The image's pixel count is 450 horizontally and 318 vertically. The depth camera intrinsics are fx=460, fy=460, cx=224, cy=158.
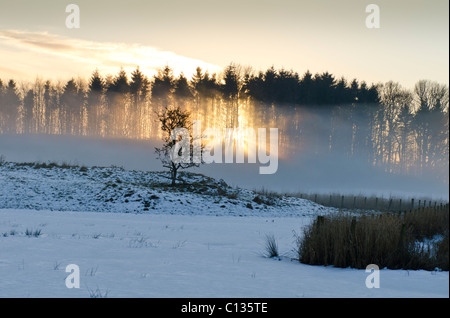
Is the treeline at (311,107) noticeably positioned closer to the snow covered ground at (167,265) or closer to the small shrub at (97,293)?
the snow covered ground at (167,265)

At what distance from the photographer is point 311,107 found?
61625 millimetres

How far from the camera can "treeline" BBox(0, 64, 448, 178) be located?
199ft

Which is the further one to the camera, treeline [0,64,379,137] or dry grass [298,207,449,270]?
treeline [0,64,379,137]

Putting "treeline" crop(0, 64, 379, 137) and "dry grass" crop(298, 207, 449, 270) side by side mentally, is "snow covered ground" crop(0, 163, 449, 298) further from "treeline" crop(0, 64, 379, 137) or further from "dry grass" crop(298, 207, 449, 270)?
"treeline" crop(0, 64, 379, 137)

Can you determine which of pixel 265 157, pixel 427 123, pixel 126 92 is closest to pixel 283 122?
pixel 265 157

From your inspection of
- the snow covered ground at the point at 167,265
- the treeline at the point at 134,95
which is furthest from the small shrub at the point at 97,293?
the treeline at the point at 134,95

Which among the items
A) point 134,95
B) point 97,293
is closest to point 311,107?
point 134,95

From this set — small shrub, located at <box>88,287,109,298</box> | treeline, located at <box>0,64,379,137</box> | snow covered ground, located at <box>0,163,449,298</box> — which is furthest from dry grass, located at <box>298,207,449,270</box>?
treeline, located at <box>0,64,379,137</box>

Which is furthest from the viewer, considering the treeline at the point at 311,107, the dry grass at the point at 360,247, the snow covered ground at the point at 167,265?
the treeline at the point at 311,107

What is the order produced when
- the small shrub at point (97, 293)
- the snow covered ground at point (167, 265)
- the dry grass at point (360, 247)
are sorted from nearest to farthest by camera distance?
the small shrub at point (97, 293), the snow covered ground at point (167, 265), the dry grass at point (360, 247)

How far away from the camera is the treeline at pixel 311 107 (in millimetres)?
60562

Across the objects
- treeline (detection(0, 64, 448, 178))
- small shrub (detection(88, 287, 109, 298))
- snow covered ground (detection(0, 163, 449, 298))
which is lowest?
snow covered ground (detection(0, 163, 449, 298))
